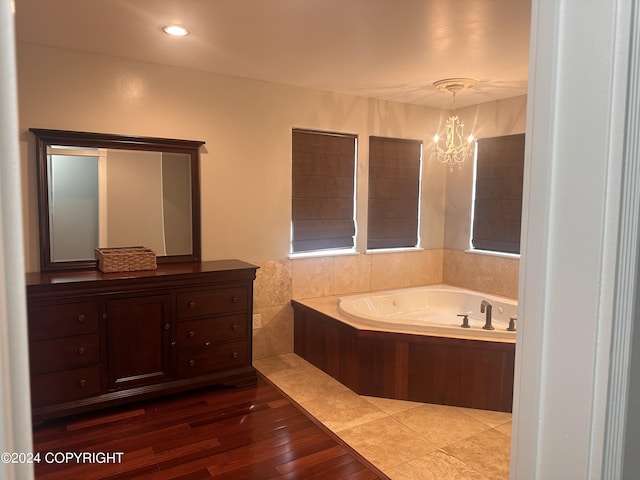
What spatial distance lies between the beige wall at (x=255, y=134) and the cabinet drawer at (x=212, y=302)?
20.1 inches

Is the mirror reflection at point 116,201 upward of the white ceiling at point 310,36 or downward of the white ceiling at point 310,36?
downward

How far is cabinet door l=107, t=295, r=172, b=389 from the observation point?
9.54 ft

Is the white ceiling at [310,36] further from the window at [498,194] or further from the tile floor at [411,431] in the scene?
the tile floor at [411,431]

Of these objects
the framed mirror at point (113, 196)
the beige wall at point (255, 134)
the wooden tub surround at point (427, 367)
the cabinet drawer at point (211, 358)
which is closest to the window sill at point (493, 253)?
the beige wall at point (255, 134)

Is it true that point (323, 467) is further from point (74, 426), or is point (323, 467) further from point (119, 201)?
point (119, 201)

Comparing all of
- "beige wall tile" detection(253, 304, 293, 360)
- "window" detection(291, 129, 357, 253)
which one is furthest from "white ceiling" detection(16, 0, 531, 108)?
"beige wall tile" detection(253, 304, 293, 360)

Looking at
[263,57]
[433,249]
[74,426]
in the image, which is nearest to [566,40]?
[263,57]

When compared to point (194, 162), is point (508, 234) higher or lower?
lower

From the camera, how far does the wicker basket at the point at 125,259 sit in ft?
9.95

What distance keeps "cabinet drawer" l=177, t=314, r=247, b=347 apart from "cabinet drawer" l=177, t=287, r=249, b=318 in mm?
55

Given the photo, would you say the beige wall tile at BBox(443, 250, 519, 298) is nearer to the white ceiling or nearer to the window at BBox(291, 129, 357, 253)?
the window at BBox(291, 129, 357, 253)

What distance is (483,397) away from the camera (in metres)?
3.08

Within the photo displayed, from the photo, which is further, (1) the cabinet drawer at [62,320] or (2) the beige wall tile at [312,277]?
(2) the beige wall tile at [312,277]

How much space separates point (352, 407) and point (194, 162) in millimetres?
2171
